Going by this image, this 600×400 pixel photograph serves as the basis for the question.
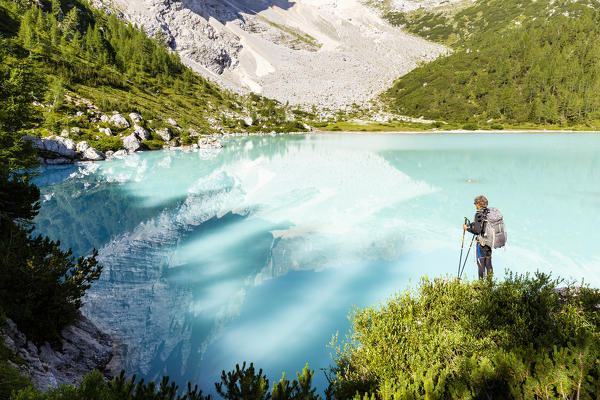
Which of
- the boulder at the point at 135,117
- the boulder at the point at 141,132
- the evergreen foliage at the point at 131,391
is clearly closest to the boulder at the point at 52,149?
the boulder at the point at 141,132

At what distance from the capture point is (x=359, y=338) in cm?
680

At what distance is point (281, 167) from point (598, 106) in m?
168

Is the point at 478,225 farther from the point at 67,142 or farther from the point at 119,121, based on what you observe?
the point at 119,121

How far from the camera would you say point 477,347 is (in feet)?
17.9

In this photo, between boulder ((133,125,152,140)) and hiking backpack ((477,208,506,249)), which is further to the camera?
boulder ((133,125,152,140))

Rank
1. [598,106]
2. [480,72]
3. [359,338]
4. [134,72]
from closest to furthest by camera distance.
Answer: [359,338] → [134,72] → [598,106] → [480,72]

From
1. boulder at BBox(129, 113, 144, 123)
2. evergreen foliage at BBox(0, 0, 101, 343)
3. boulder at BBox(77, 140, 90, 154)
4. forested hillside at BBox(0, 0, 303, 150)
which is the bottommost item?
evergreen foliage at BBox(0, 0, 101, 343)

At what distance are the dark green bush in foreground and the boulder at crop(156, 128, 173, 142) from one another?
2809 inches

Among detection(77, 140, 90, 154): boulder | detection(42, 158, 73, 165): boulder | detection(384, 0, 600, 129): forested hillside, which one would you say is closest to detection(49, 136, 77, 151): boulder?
detection(77, 140, 90, 154): boulder

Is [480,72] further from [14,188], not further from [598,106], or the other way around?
[14,188]

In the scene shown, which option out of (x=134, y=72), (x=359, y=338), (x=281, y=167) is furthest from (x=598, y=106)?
(x=134, y=72)

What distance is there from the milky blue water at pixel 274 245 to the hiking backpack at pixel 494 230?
4372mm

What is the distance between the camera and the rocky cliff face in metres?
4.82

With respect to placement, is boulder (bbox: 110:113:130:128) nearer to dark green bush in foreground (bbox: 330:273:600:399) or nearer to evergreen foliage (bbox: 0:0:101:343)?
evergreen foliage (bbox: 0:0:101:343)
